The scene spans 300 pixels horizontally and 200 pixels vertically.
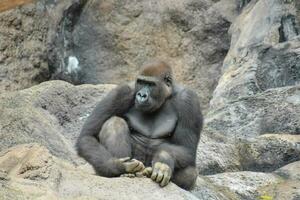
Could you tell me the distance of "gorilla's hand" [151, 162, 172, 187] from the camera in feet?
19.7

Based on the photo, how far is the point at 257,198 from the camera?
23.5 feet

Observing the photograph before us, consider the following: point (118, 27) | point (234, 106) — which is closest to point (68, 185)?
point (234, 106)

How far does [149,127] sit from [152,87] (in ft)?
1.04

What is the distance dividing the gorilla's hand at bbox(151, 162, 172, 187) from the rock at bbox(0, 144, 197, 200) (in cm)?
4

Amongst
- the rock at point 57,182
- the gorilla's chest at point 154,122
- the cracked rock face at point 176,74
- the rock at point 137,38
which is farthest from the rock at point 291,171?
the rock at point 137,38

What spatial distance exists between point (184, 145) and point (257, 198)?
2.95ft

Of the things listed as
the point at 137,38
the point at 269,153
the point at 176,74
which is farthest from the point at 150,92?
the point at 137,38

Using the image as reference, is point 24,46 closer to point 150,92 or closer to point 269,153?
point 269,153

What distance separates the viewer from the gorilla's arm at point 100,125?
6438 millimetres

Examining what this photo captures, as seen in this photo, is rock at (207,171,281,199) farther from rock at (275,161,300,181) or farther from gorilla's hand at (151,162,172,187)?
gorilla's hand at (151,162,172,187)

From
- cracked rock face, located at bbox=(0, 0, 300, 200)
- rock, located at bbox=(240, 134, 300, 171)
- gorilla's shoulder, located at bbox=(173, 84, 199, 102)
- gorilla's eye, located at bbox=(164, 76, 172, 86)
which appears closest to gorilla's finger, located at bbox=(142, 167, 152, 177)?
cracked rock face, located at bbox=(0, 0, 300, 200)

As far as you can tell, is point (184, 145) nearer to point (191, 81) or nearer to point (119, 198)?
point (119, 198)

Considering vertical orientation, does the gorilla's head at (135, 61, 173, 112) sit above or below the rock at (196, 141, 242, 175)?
above

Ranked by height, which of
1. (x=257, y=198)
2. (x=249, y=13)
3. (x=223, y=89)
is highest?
(x=249, y=13)
